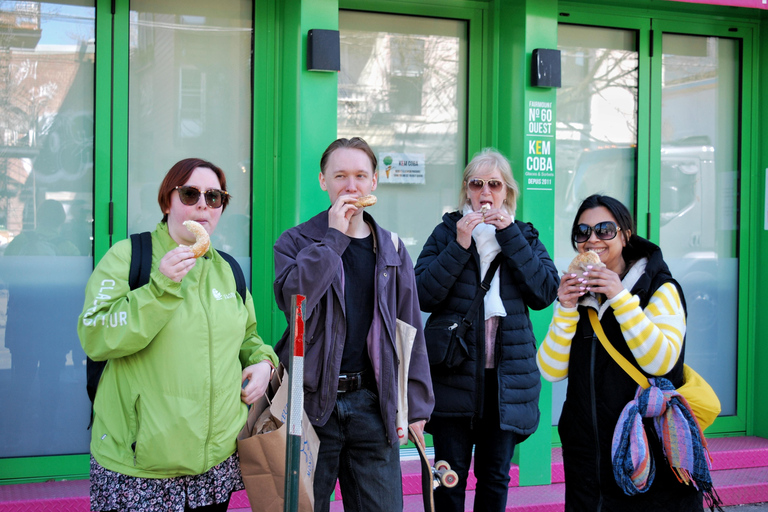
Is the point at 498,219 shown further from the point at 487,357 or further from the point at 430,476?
the point at 430,476

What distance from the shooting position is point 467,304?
355 centimetres

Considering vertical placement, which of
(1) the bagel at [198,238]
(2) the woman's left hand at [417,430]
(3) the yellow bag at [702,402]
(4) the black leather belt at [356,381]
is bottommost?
(2) the woman's left hand at [417,430]

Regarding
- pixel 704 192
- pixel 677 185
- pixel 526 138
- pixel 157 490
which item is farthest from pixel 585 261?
pixel 704 192

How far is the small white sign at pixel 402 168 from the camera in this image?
5.36 m

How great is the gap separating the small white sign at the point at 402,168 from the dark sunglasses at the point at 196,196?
2653 mm

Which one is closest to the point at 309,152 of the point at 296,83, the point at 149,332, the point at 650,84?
the point at 296,83

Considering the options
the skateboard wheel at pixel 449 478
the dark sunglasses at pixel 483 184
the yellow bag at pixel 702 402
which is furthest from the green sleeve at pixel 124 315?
the yellow bag at pixel 702 402

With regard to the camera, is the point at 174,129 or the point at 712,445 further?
the point at 712,445

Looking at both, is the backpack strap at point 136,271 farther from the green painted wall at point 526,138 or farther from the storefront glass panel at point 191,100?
the green painted wall at point 526,138

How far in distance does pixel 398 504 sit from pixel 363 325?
72 cm

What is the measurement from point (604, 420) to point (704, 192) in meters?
3.83

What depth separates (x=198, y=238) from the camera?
259 centimetres

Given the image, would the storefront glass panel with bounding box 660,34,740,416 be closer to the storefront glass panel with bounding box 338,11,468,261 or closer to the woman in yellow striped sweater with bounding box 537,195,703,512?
the storefront glass panel with bounding box 338,11,468,261

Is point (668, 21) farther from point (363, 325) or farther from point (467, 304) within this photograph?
point (363, 325)
